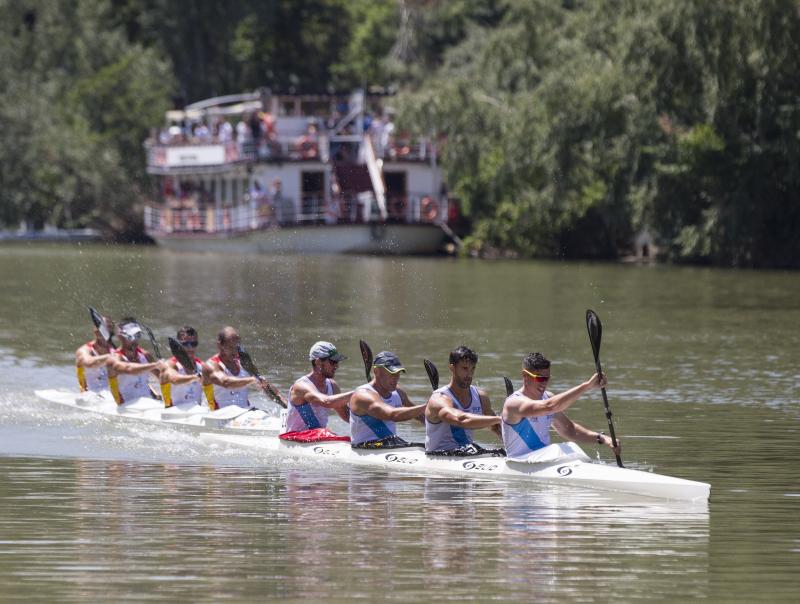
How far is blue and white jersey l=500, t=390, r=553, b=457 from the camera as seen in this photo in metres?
19.4

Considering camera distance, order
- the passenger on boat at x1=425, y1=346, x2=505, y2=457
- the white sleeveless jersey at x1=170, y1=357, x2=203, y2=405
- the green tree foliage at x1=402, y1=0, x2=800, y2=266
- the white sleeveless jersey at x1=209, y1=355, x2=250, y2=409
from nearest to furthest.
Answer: the passenger on boat at x1=425, y1=346, x2=505, y2=457 → the white sleeveless jersey at x1=209, y1=355, x2=250, y2=409 → the white sleeveless jersey at x1=170, y1=357, x2=203, y2=405 → the green tree foliage at x1=402, y1=0, x2=800, y2=266

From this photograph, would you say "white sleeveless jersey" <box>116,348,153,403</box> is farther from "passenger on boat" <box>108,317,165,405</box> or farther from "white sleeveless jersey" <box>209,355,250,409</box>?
"white sleeveless jersey" <box>209,355,250,409</box>

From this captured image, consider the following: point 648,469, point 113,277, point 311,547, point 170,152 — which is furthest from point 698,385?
point 170,152

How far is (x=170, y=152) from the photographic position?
290ft

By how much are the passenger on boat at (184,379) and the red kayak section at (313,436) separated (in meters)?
4.40

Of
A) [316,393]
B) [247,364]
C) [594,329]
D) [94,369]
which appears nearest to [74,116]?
[94,369]

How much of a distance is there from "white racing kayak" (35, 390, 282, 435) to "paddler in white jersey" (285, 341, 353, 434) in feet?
5.24

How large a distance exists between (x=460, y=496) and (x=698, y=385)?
38.3ft

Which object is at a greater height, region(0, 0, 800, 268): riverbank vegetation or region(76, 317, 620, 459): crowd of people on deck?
region(0, 0, 800, 268): riverbank vegetation

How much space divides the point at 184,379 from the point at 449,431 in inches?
277

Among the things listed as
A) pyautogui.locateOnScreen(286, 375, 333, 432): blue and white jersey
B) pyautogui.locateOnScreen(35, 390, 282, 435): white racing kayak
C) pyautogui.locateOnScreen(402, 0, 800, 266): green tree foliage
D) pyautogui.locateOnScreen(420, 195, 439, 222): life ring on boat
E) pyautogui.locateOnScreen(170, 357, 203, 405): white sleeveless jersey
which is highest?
pyautogui.locateOnScreen(402, 0, 800, 266): green tree foliage

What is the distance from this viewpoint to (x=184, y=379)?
26.3m

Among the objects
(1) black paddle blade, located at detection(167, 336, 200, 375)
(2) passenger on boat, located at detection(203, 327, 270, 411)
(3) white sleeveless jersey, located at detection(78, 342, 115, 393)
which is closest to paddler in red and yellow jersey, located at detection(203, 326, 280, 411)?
(2) passenger on boat, located at detection(203, 327, 270, 411)

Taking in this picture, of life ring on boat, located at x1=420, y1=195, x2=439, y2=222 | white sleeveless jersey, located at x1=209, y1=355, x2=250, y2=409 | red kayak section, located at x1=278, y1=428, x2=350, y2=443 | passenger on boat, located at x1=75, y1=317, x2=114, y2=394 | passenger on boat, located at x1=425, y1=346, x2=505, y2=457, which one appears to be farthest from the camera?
life ring on boat, located at x1=420, y1=195, x2=439, y2=222
